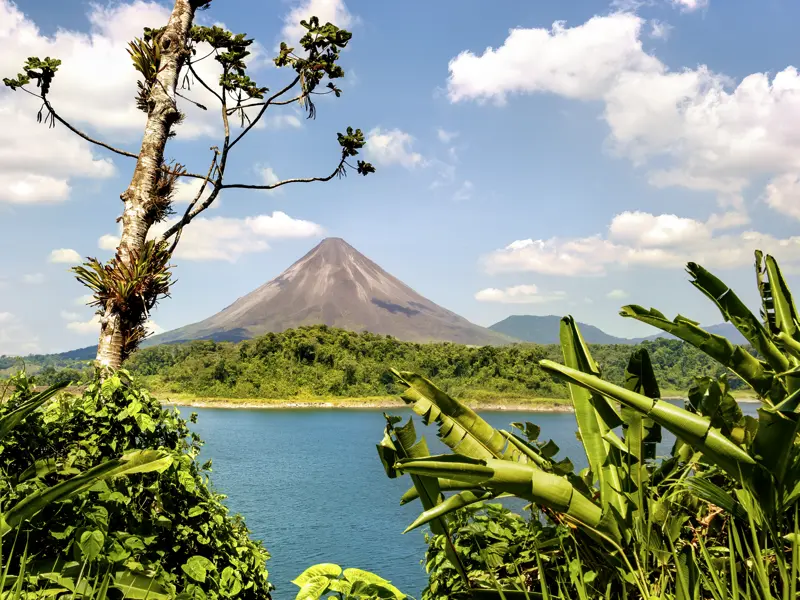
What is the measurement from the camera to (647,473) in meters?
1.52

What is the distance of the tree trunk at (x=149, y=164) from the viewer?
407 cm

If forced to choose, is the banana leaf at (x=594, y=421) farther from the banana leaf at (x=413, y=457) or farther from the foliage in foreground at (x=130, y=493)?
the foliage in foreground at (x=130, y=493)

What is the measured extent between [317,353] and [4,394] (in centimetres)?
6974

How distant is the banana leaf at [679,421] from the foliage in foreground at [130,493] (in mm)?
1706

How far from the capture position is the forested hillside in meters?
67.9

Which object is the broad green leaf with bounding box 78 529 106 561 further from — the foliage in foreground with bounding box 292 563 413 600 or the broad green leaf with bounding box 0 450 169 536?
the foliage in foreground with bounding box 292 563 413 600

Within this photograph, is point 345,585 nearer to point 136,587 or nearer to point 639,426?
point 136,587

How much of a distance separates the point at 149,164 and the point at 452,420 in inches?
147

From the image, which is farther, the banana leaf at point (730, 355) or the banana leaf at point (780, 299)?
the banana leaf at point (780, 299)

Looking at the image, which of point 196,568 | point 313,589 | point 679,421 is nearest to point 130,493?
point 196,568

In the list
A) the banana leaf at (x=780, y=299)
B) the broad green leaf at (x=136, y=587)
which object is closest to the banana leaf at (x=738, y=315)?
the banana leaf at (x=780, y=299)

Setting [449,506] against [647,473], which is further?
[647,473]

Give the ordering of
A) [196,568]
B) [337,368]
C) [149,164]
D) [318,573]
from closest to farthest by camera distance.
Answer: [318,573] < [196,568] < [149,164] < [337,368]

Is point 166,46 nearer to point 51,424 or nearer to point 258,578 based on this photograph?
point 51,424
